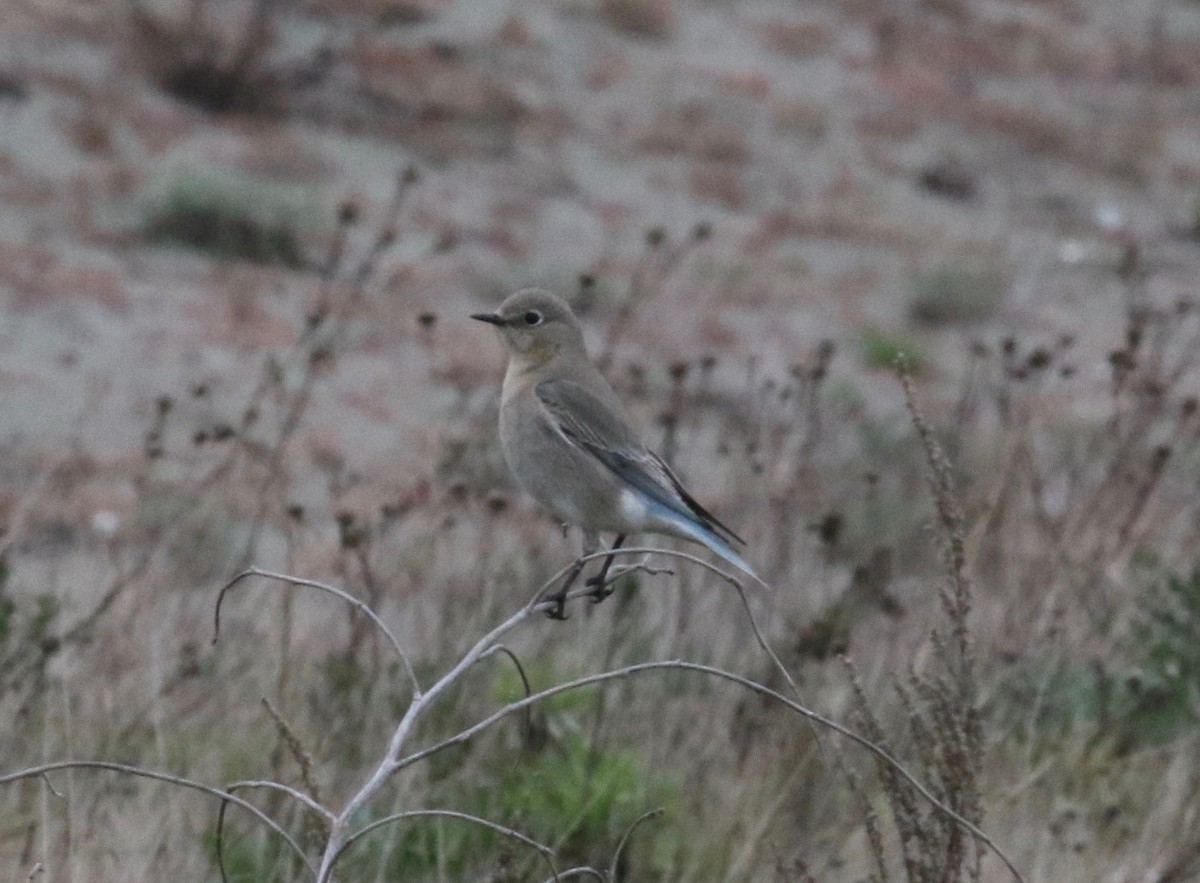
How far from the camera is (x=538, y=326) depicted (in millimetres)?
4574

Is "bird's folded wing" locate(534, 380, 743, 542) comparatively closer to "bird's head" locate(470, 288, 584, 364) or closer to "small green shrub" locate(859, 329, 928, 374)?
"bird's head" locate(470, 288, 584, 364)

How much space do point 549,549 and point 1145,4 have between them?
16.0 metres

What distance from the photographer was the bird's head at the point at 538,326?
4547mm

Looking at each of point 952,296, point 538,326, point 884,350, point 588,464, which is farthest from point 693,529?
point 952,296

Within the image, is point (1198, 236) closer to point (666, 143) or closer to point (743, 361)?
point (666, 143)

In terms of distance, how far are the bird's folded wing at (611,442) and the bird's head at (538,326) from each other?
18cm

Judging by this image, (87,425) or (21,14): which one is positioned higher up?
(21,14)

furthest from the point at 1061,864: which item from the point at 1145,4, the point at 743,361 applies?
the point at 1145,4

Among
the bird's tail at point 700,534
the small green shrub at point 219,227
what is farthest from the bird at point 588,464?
the small green shrub at point 219,227

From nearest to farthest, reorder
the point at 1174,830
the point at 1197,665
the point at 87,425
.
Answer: the point at 1174,830 → the point at 1197,665 → the point at 87,425

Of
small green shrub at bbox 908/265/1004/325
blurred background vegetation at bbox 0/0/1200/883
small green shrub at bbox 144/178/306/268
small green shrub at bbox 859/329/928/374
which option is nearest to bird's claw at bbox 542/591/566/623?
blurred background vegetation at bbox 0/0/1200/883

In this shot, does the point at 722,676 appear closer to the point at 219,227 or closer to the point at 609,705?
the point at 609,705

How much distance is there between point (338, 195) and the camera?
13.2 meters

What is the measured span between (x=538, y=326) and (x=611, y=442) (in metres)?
0.46
